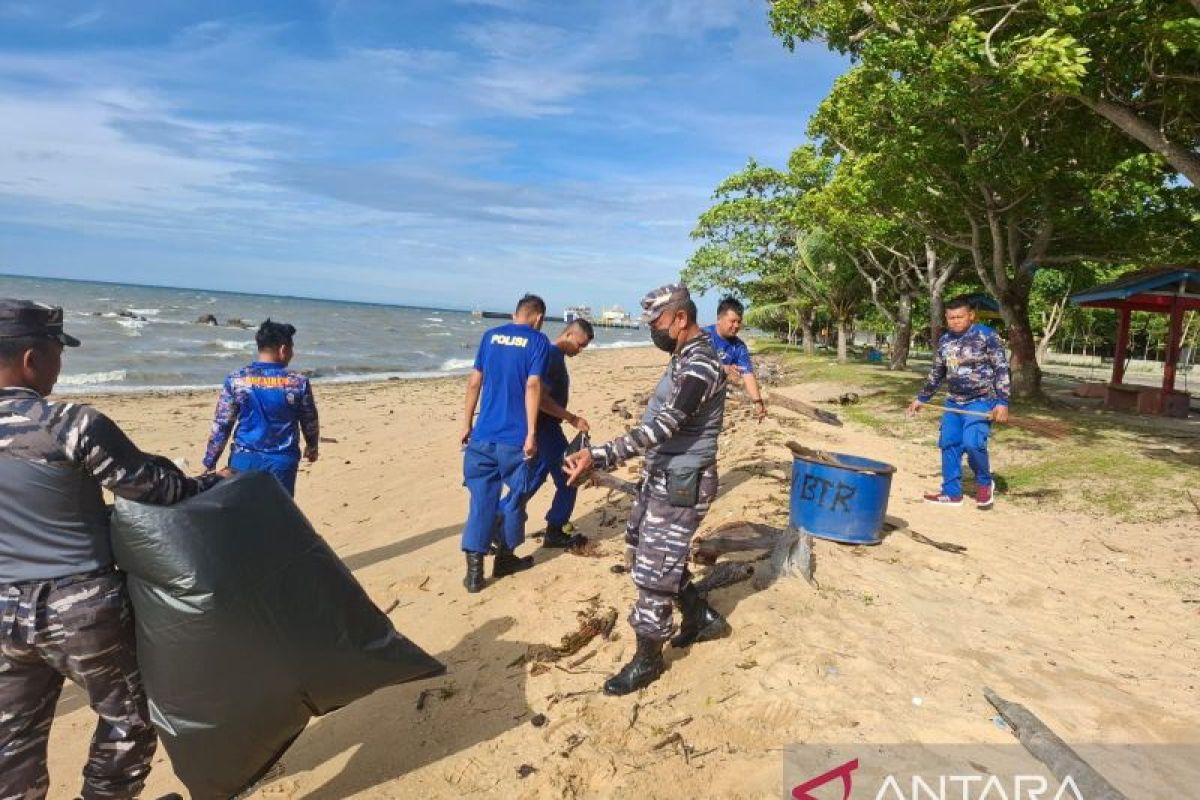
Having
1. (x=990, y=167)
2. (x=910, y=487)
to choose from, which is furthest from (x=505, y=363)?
(x=990, y=167)

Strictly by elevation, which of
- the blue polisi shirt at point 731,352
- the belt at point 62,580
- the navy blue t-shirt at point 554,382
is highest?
the blue polisi shirt at point 731,352

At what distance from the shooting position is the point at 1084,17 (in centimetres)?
810

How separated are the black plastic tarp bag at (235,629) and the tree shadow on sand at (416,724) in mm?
772

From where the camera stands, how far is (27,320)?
2340 millimetres

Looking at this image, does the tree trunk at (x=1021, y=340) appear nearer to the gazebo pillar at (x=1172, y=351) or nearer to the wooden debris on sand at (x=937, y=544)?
the gazebo pillar at (x=1172, y=351)

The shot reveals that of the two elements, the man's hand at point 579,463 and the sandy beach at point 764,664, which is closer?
the sandy beach at point 764,664

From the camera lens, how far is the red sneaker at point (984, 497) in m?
7.17

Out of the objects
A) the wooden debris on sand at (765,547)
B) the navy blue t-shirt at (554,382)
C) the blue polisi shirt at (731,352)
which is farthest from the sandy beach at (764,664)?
the blue polisi shirt at (731,352)

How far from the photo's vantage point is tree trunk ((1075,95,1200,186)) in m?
7.93

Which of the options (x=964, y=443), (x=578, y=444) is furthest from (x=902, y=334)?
(x=578, y=444)

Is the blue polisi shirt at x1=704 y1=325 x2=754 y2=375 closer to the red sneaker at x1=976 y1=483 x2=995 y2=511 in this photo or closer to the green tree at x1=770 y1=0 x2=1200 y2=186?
the red sneaker at x1=976 y1=483 x2=995 y2=511

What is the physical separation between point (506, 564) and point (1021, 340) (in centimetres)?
1302

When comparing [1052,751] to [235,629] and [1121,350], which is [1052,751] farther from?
[1121,350]

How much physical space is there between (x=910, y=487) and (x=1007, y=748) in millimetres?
5324
